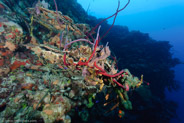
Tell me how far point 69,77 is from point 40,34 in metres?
1.75

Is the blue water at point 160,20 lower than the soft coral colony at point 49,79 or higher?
higher

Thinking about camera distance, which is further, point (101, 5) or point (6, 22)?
point (101, 5)

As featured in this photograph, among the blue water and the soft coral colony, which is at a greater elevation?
the blue water

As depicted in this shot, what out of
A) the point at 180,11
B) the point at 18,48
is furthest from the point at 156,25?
the point at 18,48

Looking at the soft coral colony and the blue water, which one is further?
the blue water

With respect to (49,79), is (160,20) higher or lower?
higher

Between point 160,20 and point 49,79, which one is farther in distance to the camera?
point 160,20

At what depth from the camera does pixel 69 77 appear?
6.65 feet

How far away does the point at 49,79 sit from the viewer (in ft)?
5.89

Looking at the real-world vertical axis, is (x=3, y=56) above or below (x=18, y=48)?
below

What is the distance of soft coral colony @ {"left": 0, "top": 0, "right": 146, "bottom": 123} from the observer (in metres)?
1.43

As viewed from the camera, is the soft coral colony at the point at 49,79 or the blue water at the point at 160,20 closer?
the soft coral colony at the point at 49,79

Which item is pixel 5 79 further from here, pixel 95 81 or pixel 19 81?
pixel 95 81

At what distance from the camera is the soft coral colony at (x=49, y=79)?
4.68 feet
